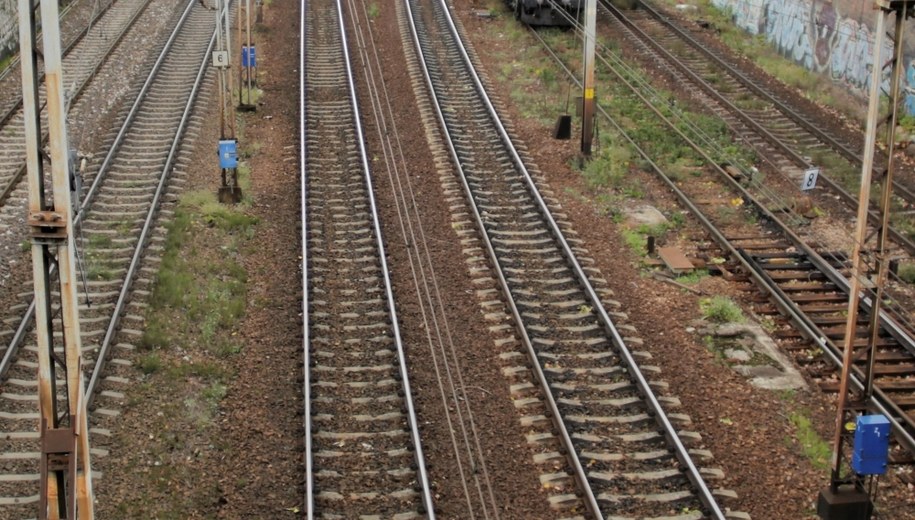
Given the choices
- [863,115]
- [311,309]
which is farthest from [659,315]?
[863,115]

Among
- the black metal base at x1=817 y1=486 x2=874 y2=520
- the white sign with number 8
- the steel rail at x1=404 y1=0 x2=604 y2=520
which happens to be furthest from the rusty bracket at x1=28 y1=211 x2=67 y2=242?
the white sign with number 8

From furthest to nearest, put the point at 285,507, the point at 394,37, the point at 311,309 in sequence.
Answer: the point at 394,37 < the point at 311,309 < the point at 285,507

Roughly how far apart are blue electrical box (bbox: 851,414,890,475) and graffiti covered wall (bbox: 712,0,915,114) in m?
13.9

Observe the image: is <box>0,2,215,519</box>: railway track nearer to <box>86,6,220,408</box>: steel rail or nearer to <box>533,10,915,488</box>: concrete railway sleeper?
<box>86,6,220,408</box>: steel rail

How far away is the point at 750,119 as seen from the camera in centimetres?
2200

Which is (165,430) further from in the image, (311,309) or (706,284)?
(706,284)

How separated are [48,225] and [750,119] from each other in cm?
1707

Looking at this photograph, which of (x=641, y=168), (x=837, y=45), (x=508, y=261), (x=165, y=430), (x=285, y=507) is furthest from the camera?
(x=837, y=45)

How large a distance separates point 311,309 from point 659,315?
429cm

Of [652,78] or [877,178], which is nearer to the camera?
[877,178]

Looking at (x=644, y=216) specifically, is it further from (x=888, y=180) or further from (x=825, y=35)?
(x=825, y=35)

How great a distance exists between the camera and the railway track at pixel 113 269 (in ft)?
35.4

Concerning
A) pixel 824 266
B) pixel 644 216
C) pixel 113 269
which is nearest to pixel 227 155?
pixel 113 269

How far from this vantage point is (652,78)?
81.3ft
